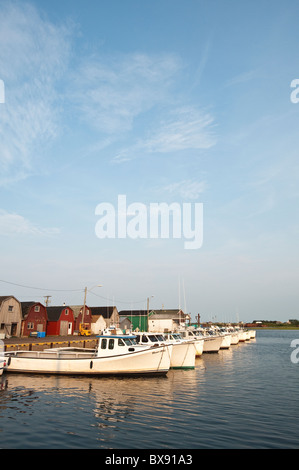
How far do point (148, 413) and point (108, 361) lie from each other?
9.48 metres

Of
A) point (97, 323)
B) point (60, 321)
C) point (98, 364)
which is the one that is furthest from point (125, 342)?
point (97, 323)

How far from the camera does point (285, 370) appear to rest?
117 feet

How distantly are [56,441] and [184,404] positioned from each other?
28.3 ft

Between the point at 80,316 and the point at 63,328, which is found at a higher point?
the point at 80,316

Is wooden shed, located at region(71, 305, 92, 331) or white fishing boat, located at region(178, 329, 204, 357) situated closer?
white fishing boat, located at region(178, 329, 204, 357)

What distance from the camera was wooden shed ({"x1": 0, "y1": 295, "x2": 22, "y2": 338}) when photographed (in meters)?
52.5

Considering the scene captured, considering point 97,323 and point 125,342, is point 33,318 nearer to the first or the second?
Result: point 97,323

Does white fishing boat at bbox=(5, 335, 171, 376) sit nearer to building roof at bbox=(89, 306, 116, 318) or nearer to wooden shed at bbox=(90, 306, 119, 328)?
wooden shed at bbox=(90, 306, 119, 328)

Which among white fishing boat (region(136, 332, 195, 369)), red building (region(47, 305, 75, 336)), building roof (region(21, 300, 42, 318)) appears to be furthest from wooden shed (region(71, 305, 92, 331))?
white fishing boat (region(136, 332, 195, 369))

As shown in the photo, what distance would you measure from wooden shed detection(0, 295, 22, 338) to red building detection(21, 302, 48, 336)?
177 centimetres

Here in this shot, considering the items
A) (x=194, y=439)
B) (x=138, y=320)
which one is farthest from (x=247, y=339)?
(x=194, y=439)

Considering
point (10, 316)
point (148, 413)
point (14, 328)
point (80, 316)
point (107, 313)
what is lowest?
point (148, 413)

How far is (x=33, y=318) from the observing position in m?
59.8

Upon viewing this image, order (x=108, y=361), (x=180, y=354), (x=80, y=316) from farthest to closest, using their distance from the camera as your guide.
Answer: (x=80, y=316), (x=180, y=354), (x=108, y=361)
